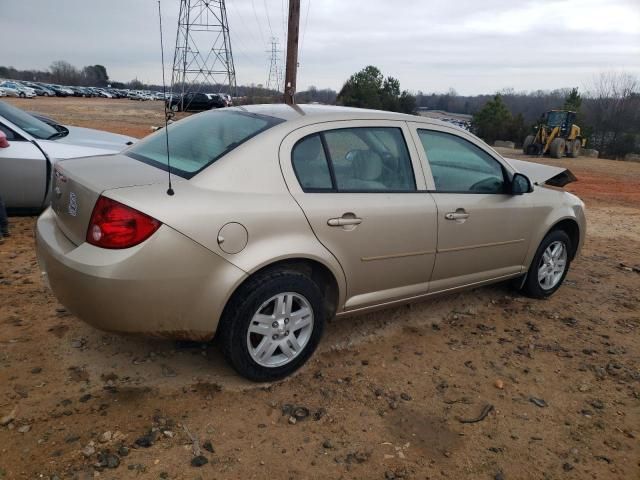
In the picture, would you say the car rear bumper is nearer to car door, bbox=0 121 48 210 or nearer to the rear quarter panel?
the rear quarter panel

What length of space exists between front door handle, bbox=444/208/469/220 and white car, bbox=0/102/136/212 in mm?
4237

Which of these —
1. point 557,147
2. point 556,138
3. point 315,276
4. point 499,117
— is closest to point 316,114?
point 315,276

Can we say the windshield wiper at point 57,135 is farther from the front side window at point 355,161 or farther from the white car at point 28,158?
the front side window at point 355,161

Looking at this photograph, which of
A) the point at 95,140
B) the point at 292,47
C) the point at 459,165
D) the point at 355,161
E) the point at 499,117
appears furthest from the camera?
the point at 499,117

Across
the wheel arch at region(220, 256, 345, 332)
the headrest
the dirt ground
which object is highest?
the headrest

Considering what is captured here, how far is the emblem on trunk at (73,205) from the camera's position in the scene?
290 centimetres

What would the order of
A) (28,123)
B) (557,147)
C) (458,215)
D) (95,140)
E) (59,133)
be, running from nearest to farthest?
(458,215)
(28,123)
(59,133)
(95,140)
(557,147)

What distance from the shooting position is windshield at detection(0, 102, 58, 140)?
20.3ft

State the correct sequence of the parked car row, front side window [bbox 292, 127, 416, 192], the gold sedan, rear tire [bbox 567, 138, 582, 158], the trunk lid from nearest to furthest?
the gold sedan → the trunk lid → front side window [bbox 292, 127, 416, 192] → rear tire [bbox 567, 138, 582, 158] → the parked car row

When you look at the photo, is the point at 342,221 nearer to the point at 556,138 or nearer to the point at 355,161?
the point at 355,161

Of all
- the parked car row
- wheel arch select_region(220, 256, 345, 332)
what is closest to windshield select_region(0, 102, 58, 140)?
wheel arch select_region(220, 256, 345, 332)

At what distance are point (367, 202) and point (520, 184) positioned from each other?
149 centimetres

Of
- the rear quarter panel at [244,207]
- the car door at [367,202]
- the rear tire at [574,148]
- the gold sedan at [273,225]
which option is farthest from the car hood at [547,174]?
the rear tire at [574,148]

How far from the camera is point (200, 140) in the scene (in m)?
3.28
